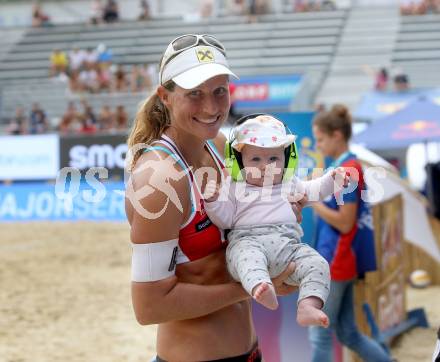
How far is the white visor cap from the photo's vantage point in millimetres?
2273

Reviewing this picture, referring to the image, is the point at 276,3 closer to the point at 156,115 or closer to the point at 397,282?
the point at 397,282

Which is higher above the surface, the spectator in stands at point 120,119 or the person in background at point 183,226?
the person in background at point 183,226

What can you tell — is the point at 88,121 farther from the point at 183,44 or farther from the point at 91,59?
the point at 183,44

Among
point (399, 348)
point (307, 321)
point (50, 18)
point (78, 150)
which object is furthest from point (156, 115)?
point (50, 18)

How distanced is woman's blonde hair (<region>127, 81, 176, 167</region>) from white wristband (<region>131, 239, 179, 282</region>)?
34 centimetres

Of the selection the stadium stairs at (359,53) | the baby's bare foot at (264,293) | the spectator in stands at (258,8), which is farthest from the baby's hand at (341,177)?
the spectator in stands at (258,8)

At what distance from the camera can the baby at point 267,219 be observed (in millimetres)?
2303

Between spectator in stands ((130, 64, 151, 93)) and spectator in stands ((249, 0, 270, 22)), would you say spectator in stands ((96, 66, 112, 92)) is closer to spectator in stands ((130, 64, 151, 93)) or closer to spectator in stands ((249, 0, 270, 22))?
spectator in stands ((130, 64, 151, 93))

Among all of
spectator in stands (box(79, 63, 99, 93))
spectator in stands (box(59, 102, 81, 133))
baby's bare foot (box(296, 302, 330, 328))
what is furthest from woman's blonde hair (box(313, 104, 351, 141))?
spectator in stands (box(79, 63, 99, 93))

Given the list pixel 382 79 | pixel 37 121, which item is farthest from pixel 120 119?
pixel 382 79

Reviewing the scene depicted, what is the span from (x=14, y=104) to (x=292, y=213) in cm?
2071

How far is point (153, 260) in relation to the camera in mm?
2221

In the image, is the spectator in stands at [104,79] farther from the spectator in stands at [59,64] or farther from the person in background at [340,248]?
the person in background at [340,248]

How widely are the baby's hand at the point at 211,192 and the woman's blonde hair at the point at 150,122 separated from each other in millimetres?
227
